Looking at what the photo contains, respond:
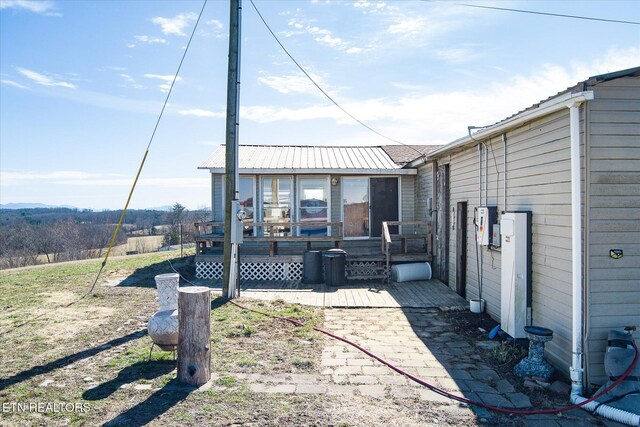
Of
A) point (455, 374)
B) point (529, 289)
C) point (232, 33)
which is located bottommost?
point (455, 374)

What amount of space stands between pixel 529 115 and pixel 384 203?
7334mm

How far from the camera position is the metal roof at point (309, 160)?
35.8ft

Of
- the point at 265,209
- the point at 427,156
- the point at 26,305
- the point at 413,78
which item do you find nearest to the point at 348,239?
the point at 265,209

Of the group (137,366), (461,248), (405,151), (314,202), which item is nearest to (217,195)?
(314,202)

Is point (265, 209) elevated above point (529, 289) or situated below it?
above

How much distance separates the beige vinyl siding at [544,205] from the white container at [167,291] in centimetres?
439

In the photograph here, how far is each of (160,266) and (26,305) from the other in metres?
4.46

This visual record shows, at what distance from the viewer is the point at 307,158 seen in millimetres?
12141

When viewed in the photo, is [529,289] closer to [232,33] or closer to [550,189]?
[550,189]

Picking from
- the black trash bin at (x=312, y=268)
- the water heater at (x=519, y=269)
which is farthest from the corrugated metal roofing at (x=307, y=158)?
the water heater at (x=519, y=269)

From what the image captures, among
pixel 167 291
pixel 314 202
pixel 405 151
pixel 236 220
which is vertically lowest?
pixel 167 291

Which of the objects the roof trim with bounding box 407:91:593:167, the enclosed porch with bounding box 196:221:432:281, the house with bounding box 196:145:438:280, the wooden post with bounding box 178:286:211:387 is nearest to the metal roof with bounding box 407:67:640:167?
the roof trim with bounding box 407:91:593:167

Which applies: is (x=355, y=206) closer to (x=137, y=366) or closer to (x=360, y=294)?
(x=360, y=294)

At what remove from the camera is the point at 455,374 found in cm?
434
